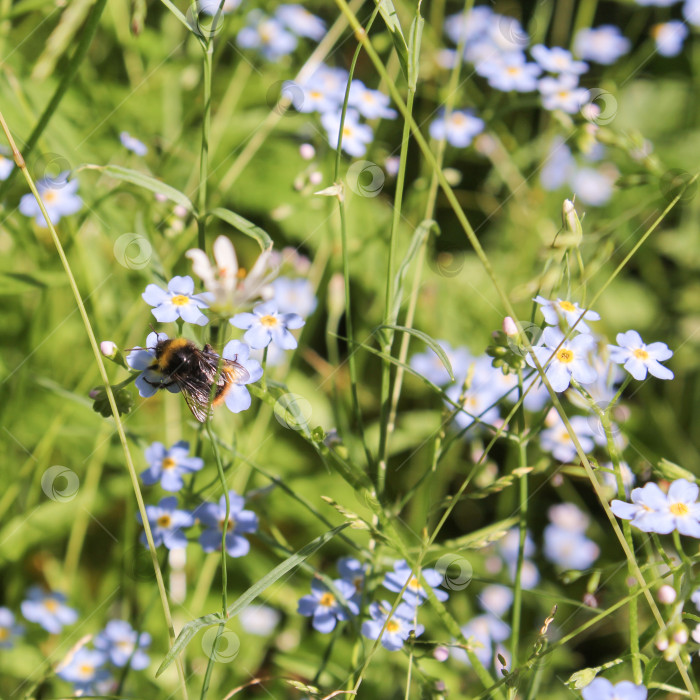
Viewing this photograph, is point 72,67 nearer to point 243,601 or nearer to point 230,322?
point 230,322

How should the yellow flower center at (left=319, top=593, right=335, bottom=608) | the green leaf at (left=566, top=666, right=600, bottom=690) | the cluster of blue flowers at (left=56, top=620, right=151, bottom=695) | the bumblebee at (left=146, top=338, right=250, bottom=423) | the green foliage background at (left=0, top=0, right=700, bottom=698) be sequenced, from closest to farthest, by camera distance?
the green leaf at (left=566, top=666, right=600, bottom=690) → the bumblebee at (left=146, top=338, right=250, bottom=423) → the yellow flower center at (left=319, top=593, right=335, bottom=608) → the cluster of blue flowers at (left=56, top=620, right=151, bottom=695) → the green foliage background at (left=0, top=0, right=700, bottom=698)

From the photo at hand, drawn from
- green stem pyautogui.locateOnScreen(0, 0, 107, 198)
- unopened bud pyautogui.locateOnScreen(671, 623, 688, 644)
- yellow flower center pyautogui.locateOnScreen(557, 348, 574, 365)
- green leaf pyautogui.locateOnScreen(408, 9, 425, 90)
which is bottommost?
unopened bud pyautogui.locateOnScreen(671, 623, 688, 644)

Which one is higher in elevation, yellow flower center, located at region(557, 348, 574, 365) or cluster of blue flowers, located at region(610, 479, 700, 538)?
yellow flower center, located at region(557, 348, 574, 365)

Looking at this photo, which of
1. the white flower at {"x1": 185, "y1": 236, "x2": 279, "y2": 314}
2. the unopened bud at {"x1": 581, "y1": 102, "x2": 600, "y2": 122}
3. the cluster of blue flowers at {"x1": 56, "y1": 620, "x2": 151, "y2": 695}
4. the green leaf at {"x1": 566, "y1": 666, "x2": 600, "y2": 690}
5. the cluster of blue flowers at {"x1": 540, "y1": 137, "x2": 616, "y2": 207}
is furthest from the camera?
the cluster of blue flowers at {"x1": 540, "y1": 137, "x2": 616, "y2": 207}

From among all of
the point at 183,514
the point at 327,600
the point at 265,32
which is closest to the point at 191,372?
the point at 183,514

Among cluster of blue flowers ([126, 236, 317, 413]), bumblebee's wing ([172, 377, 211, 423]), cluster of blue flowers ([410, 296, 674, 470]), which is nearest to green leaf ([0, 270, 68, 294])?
cluster of blue flowers ([126, 236, 317, 413])

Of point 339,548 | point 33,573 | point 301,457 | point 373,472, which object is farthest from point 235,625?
point 373,472

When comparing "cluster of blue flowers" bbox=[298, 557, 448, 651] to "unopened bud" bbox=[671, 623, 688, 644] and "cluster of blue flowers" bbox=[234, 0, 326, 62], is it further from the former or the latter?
"cluster of blue flowers" bbox=[234, 0, 326, 62]
